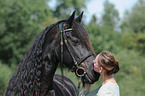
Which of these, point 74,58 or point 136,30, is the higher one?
point 136,30

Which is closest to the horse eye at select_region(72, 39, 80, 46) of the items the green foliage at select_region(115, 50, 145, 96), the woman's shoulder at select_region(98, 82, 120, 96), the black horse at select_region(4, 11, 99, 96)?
the black horse at select_region(4, 11, 99, 96)

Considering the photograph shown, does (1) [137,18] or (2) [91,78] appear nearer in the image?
(2) [91,78]

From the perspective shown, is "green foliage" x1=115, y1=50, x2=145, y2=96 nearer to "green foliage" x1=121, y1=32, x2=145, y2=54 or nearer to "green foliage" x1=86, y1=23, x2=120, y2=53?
"green foliage" x1=86, y1=23, x2=120, y2=53

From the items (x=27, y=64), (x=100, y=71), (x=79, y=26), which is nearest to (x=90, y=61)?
(x=100, y=71)

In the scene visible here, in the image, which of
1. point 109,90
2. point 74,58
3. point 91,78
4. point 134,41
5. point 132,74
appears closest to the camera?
point 109,90

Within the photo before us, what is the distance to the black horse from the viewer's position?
8.90ft

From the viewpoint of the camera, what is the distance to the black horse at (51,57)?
271 cm

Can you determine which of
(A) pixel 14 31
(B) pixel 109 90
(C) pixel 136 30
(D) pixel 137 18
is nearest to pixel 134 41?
(C) pixel 136 30

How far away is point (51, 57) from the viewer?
2.81m

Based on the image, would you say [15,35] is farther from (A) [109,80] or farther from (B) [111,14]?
(B) [111,14]

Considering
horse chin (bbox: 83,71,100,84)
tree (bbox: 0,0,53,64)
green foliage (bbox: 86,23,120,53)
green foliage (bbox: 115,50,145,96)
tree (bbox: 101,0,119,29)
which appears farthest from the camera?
tree (bbox: 101,0,119,29)

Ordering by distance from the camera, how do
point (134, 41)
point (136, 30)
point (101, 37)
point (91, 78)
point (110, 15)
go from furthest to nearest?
point (110, 15), point (136, 30), point (134, 41), point (101, 37), point (91, 78)

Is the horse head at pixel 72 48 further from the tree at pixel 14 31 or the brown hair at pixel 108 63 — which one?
the tree at pixel 14 31

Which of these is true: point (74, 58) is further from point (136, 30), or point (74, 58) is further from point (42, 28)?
point (136, 30)
